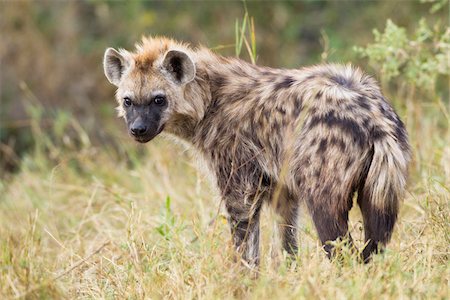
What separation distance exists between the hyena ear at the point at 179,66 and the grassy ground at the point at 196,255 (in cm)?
75

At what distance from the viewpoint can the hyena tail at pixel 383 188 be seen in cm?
422

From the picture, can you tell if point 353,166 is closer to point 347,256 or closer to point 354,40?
point 347,256

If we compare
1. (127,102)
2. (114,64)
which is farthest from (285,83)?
(114,64)

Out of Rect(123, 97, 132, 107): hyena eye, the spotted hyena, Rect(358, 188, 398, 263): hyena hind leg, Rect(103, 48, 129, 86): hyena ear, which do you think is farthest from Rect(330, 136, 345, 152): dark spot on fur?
Rect(103, 48, 129, 86): hyena ear

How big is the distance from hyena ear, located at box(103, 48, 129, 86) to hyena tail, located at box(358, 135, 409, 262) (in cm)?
188

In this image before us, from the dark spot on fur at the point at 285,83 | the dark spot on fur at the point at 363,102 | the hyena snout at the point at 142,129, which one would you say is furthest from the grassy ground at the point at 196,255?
the dark spot on fur at the point at 285,83

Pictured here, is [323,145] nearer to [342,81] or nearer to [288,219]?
[342,81]

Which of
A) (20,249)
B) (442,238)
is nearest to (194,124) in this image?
(20,249)

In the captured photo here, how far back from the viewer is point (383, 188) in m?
4.22

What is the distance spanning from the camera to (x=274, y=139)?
4.84 metres

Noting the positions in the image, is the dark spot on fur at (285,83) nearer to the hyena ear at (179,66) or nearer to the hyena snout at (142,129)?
the hyena ear at (179,66)

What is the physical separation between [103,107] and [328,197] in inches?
310

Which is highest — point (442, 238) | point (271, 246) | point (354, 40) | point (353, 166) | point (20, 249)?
point (354, 40)

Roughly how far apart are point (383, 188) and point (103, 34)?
894cm
